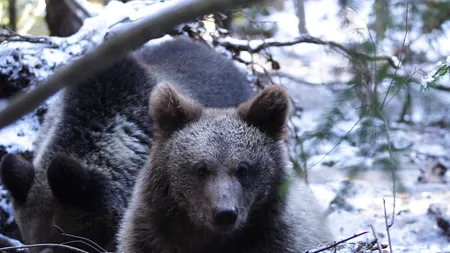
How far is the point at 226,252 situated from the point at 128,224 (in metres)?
0.81

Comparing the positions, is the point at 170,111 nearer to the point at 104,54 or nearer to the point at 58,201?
the point at 58,201

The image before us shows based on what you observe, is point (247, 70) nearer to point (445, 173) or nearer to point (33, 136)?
point (33, 136)

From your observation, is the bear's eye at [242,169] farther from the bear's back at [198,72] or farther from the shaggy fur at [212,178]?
the bear's back at [198,72]

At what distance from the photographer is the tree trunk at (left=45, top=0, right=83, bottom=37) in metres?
9.66

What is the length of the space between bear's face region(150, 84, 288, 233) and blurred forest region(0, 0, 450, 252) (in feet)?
0.86

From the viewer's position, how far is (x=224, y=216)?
3.89 metres

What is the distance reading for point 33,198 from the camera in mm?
5566

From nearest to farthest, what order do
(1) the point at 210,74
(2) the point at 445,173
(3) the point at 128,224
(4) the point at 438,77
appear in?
(4) the point at 438,77, (3) the point at 128,224, (1) the point at 210,74, (2) the point at 445,173

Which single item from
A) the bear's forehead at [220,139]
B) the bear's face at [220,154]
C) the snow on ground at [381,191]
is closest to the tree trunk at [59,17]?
the snow on ground at [381,191]

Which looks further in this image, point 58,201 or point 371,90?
point 58,201

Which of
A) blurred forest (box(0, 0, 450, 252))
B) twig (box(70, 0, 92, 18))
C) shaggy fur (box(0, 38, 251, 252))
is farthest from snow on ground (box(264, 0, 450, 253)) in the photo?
twig (box(70, 0, 92, 18))

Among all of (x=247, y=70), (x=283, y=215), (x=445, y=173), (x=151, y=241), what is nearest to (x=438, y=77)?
(x=283, y=215)

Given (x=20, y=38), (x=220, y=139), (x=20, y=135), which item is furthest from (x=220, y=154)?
(x=20, y=38)

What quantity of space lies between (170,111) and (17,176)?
1.70 meters
